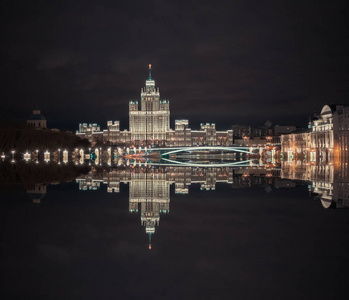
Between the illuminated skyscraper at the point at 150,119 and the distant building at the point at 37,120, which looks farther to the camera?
the illuminated skyscraper at the point at 150,119

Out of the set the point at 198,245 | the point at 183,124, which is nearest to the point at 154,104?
the point at 183,124

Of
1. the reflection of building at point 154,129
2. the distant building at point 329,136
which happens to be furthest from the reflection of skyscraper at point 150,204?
the reflection of building at point 154,129

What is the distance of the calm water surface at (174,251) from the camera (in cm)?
775

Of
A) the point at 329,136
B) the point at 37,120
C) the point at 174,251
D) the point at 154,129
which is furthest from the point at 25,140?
the point at 154,129

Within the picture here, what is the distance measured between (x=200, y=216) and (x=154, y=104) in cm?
15900

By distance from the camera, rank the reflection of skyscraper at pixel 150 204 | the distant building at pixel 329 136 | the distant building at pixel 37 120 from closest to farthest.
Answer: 1. the reflection of skyscraper at pixel 150 204
2. the distant building at pixel 329 136
3. the distant building at pixel 37 120

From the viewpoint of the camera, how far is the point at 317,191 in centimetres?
2105

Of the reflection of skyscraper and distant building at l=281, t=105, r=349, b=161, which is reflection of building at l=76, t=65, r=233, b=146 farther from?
the reflection of skyscraper

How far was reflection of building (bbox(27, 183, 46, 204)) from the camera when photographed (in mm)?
19378

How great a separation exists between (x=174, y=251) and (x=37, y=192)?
13.6 m

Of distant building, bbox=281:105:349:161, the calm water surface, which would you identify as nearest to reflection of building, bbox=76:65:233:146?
distant building, bbox=281:105:349:161

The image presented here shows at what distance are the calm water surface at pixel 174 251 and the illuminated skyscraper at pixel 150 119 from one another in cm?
15216

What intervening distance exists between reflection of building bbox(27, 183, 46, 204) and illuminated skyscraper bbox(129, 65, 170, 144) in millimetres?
143583

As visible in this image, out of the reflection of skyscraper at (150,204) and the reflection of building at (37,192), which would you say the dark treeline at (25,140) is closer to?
the reflection of building at (37,192)
